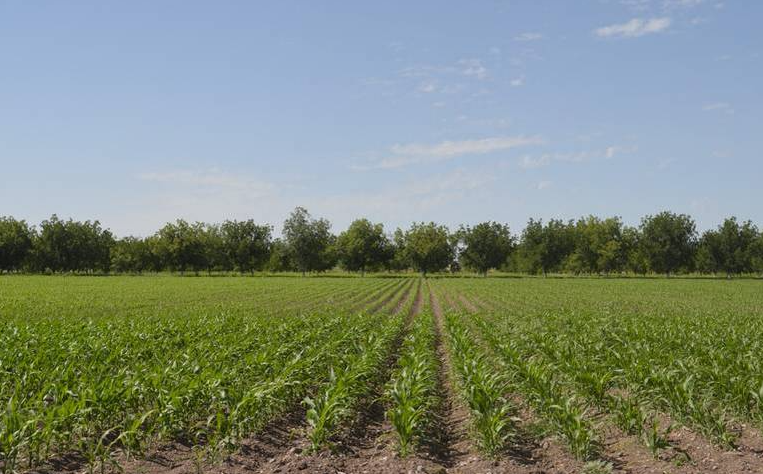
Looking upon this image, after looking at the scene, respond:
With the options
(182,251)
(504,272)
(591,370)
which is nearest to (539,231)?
(504,272)

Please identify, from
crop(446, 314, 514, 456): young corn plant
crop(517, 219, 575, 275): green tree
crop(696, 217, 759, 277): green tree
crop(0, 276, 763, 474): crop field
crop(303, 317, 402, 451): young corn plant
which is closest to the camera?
crop(0, 276, 763, 474): crop field

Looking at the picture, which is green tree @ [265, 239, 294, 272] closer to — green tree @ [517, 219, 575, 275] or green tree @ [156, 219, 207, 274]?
green tree @ [156, 219, 207, 274]

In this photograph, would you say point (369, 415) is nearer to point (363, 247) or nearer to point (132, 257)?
point (363, 247)

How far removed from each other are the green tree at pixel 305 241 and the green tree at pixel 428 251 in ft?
62.6

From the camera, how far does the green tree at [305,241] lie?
122 metres

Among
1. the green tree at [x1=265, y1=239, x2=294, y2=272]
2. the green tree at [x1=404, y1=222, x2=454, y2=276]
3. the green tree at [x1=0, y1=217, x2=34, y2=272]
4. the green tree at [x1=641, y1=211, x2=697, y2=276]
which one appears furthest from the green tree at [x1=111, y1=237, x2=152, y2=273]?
the green tree at [x1=641, y1=211, x2=697, y2=276]

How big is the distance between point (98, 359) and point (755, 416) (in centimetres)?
1358

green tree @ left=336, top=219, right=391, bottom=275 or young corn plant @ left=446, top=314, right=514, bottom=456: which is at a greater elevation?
green tree @ left=336, top=219, right=391, bottom=275

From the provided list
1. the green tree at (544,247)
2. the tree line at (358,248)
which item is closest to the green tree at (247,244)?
the tree line at (358,248)

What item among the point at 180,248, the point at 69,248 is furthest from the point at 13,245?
the point at 180,248

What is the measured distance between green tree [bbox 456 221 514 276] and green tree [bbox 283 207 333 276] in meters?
32.0

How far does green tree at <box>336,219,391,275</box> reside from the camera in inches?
4865

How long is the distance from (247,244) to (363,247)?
27106 mm

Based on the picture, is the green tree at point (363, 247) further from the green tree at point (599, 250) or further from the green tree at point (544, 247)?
the green tree at point (599, 250)
